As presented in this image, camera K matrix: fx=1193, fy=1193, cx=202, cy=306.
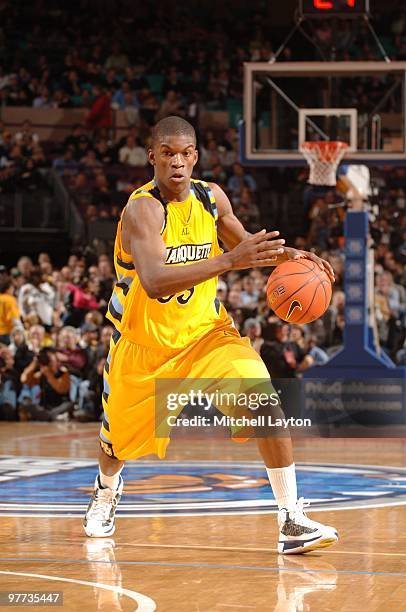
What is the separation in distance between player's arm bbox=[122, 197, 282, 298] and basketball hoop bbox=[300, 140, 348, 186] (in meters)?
7.56

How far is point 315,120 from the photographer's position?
13.6 metres

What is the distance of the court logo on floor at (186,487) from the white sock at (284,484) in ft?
4.16

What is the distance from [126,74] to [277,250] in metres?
17.1

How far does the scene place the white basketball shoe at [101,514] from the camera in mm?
5844

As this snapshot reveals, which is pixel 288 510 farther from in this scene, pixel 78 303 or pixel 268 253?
pixel 78 303

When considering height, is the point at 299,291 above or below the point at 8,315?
above

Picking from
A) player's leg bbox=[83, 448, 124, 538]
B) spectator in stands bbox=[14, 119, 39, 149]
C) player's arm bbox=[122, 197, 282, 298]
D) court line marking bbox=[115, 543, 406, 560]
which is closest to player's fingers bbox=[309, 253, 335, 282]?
player's arm bbox=[122, 197, 282, 298]

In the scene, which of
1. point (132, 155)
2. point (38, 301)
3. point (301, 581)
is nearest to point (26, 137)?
point (132, 155)

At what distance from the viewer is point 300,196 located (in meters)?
17.7

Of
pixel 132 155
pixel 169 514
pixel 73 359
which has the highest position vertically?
pixel 132 155

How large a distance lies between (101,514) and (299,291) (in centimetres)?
151

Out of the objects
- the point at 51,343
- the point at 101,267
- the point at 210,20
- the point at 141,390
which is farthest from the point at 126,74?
the point at 141,390

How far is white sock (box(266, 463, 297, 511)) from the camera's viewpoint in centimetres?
542

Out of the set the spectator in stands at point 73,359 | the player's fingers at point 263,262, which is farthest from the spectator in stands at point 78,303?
the player's fingers at point 263,262
